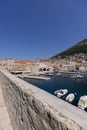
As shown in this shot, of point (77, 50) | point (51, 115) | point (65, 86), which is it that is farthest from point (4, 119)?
point (77, 50)

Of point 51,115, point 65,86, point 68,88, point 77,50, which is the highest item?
point 77,50

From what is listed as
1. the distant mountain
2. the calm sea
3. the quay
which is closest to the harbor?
the calm sea

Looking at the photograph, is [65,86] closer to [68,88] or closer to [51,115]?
[68,88]

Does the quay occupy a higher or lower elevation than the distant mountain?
lower

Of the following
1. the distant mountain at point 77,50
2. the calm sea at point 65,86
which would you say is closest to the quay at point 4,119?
the calm sea at point 65,86

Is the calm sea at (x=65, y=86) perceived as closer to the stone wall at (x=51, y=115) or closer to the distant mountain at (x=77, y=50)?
the stone wall at (x=51, y=115)

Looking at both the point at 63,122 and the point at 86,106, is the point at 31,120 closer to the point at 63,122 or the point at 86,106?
the point at 63,122

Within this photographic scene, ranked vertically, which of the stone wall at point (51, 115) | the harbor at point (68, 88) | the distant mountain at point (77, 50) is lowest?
the harbor at point (68, 88)

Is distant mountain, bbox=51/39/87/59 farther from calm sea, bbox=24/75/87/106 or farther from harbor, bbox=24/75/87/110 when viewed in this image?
harbor, bbox=24/75/87/110

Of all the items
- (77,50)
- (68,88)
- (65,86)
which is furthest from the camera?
(77,50)

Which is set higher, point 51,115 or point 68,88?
point 51,115

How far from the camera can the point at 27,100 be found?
2.40 meters

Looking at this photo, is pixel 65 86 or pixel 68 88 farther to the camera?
pixel 65 86

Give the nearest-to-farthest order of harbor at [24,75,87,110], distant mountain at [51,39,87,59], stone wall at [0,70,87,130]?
stone wall at [0,70,87,130] < harbor at [24,75,87,110] < distant mountain at [51,39,87,59]
